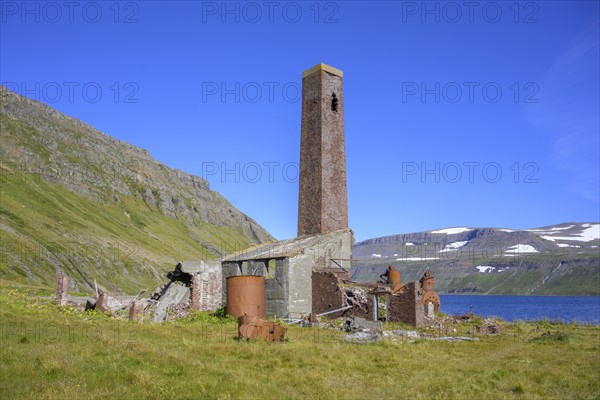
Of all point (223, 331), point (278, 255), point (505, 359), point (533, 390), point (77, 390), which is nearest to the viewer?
point (77, 390)

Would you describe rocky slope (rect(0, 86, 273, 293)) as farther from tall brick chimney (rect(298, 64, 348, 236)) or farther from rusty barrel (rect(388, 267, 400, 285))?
rusty barrel (rect(388, 267, 400, 285))

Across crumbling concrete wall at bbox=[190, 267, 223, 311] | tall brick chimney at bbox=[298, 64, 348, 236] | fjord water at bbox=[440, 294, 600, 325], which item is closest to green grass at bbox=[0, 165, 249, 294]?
crumbling concrete wall at bbox=[190, 267, 223, 311]

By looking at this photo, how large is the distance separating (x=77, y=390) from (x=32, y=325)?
1013cm

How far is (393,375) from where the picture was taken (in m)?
11.5

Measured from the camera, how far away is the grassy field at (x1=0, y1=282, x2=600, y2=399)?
941cm

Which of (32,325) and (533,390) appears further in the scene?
(32,325)

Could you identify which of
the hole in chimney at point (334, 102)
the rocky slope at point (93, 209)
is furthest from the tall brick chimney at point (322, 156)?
the rocky slope at point (93, 209)

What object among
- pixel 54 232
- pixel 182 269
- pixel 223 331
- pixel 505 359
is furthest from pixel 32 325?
pixel 54 232

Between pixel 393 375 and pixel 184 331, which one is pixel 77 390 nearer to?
→ pixel 393 375

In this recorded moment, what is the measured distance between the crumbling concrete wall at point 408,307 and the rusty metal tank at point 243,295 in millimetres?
6396

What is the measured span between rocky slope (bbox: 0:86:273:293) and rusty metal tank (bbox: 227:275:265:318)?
113ft

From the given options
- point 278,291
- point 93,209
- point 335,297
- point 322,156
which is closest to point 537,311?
point 322,156

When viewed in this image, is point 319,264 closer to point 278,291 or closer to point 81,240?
point 278,291

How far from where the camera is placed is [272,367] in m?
11.8
